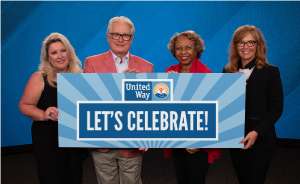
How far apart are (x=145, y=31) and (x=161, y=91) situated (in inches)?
109

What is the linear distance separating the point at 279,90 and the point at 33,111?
1766 mm

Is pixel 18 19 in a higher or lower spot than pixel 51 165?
higher

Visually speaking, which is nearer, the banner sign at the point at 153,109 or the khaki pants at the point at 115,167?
the banner sign at the point at 153,109

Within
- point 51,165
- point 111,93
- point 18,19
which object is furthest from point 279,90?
point 18,19

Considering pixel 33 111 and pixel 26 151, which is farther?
pixel 26 151

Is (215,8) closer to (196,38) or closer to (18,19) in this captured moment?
(196,38)

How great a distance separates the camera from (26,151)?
3877 millimetres

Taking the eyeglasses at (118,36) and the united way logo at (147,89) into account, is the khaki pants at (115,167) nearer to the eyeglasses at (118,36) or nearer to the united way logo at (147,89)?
the united way logo at (147,89)

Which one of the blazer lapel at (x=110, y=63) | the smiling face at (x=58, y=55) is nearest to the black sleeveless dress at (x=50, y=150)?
the smiling face at (x=58, y=55)

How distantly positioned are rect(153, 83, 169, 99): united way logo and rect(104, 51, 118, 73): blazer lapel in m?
0.43

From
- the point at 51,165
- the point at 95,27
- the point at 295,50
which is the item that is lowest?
the point at 51,165

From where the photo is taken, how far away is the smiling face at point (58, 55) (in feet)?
5.09

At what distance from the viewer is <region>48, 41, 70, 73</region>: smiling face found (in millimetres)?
1552

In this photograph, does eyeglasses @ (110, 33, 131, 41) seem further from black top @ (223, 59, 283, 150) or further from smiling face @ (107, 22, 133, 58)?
black top @ (223, 59, 283, 150)
